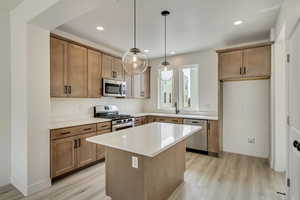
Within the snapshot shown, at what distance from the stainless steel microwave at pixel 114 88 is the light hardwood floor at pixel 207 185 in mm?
1652

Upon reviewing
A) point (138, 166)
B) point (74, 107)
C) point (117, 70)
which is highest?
point (117, 70)

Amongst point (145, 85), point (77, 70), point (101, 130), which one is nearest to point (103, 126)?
point (101, 130)

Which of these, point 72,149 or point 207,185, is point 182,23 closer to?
point 207,185

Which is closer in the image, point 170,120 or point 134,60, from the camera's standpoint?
point 134,60

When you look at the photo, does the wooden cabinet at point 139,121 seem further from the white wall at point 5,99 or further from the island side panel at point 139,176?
the white wall at point 5,99

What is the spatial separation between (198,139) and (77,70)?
3233 mm

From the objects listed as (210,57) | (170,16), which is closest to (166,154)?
(170,16)

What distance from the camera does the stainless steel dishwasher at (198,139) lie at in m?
3.92

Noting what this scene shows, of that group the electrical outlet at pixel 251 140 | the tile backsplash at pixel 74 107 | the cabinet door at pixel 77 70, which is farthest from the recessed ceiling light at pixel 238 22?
the tile backsplash at pixel 74 107

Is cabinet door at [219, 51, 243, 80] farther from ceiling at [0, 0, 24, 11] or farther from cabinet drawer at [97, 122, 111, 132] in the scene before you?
ceiling at [0, 0, 24, 11]

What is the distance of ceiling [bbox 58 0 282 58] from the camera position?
2.33 metres

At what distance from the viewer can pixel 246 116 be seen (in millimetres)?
3924

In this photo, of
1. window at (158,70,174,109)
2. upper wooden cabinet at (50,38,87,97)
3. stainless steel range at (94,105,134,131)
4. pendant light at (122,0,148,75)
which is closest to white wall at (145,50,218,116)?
window at (158,70,174,109)

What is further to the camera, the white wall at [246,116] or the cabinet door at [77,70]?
the white wall at [246,116]
